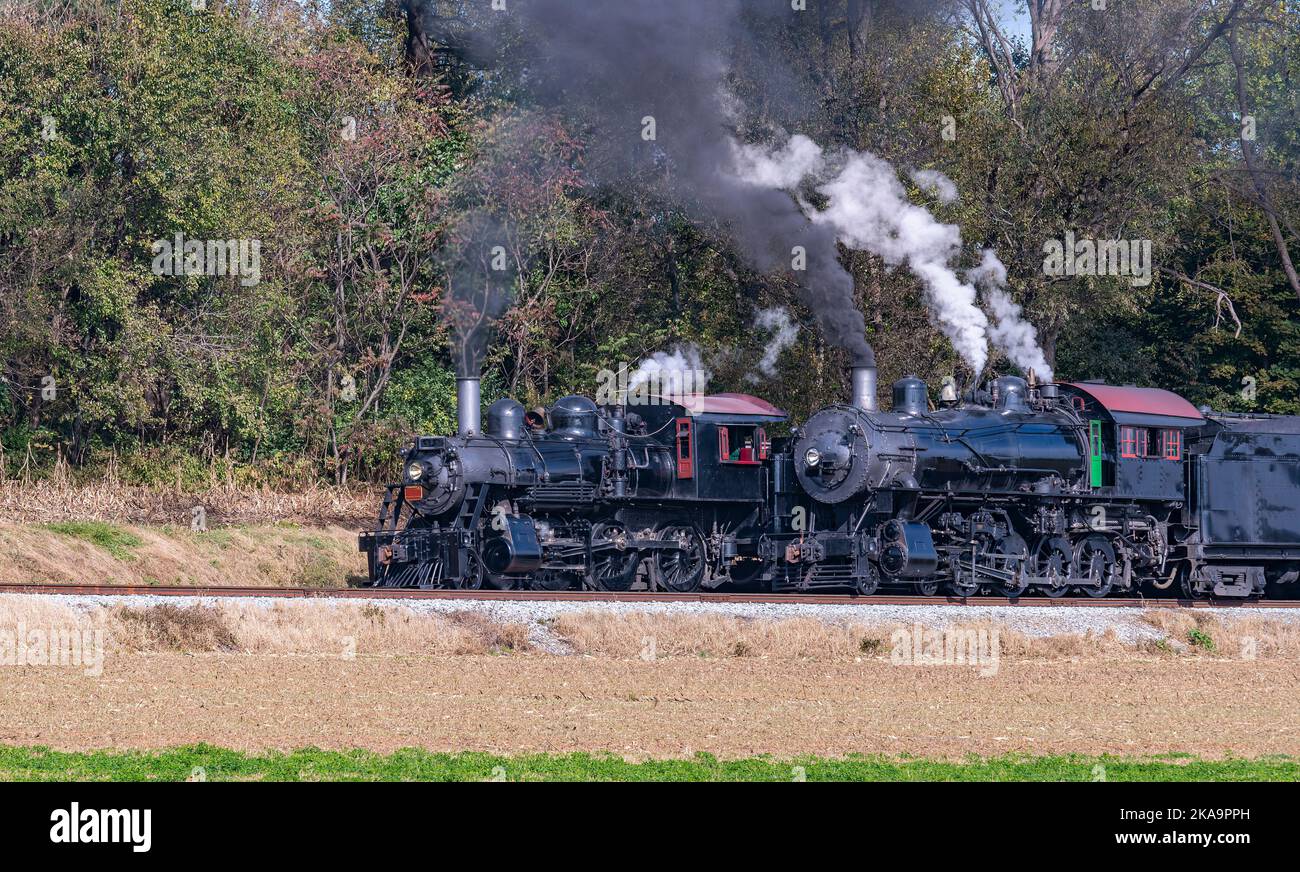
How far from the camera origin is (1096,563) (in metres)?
28.6

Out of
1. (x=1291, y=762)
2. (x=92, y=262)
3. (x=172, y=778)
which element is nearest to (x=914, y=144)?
(x=92, y=262)

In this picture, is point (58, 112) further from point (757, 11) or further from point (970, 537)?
point (970, 537)

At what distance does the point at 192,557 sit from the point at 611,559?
27.3 ft

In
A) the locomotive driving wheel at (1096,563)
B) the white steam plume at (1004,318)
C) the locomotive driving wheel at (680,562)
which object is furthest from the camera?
the white steam plume at (1004,318)

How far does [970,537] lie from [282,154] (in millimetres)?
19495

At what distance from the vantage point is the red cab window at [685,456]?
28.0 meters

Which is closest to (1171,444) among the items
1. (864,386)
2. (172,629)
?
(864,386)

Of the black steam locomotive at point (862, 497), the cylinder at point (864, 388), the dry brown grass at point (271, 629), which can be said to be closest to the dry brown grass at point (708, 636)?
the dry brown grass at point (271, 629)

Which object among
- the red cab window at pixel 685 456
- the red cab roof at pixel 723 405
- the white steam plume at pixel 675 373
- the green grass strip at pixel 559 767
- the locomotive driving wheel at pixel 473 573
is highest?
the white steam plume at pixel 675 373

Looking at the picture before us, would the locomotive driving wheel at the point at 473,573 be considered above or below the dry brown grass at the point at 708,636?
above

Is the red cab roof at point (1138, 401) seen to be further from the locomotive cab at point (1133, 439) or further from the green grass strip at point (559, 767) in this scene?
the green grass strip at point (559, 767)

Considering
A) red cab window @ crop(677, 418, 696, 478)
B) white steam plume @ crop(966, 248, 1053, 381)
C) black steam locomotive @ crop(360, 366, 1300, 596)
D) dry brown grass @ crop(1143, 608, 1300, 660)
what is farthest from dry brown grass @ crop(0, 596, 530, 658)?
white steam plume @ crop(966, 248, 1053, 381)

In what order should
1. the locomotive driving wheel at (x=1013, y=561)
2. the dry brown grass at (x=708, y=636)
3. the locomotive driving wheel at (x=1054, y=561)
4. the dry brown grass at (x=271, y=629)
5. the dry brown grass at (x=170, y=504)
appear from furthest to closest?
1. the dry brown grass at (x=170, y=504)
2. the locomotive driving wheel at (x=1054, y=561)
3. the locomotive driving wheel at (x=1013, y=561)
4. the dry brown grass at (x=708, y=636)
5. the dry brown grass at (x=271, y=629)

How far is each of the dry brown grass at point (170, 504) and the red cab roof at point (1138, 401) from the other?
16.5 m
